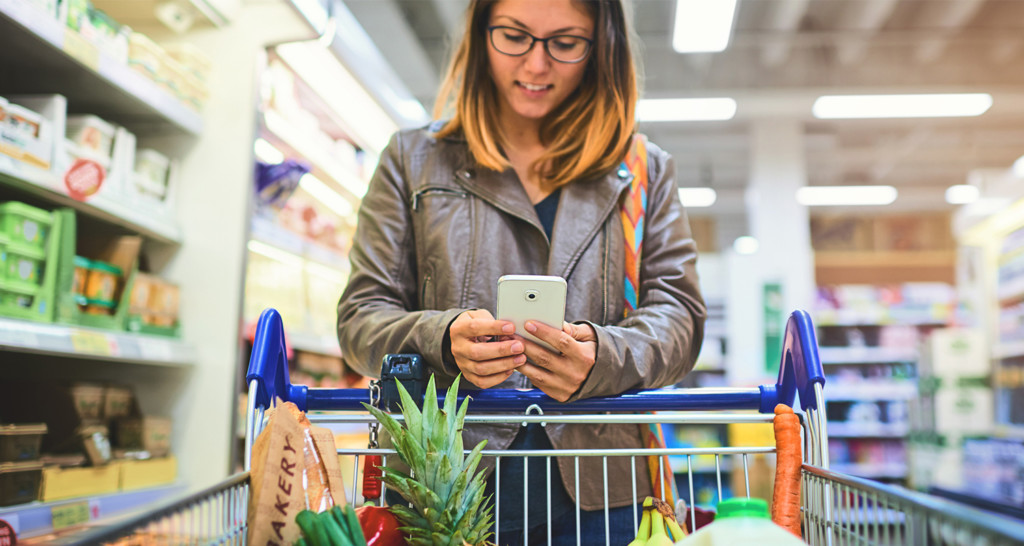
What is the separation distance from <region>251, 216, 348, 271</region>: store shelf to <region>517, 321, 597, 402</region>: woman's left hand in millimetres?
2174

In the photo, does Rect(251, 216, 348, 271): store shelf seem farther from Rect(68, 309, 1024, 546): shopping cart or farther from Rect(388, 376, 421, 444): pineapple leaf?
Rect(388, 376, 421, 444): pineapple leaf

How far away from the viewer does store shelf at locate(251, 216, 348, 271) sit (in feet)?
10.4

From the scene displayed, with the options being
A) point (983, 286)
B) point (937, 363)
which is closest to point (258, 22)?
point (937, 363)

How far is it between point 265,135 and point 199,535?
289 cm

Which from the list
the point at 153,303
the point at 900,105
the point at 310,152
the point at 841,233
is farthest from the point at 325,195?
the point at 841,233

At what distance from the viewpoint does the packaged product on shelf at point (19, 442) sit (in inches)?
72.2

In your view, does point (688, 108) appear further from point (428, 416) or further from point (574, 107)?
point (428, 416)

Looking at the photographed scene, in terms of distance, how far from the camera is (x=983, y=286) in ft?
26.4

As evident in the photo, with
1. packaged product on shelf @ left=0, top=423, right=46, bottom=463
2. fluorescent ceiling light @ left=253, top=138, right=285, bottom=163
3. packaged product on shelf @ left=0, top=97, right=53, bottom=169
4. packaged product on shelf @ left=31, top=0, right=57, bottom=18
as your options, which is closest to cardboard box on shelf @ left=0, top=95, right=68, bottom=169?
packaged product on shelf @ left=0, top=97, right=53, bottom=169

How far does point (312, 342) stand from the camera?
3.57 m

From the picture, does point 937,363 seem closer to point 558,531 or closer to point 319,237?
point 319,237

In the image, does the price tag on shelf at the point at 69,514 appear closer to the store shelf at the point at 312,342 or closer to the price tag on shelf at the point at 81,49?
the price tag on shelf at the point at 81,49

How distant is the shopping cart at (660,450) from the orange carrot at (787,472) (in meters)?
0.02

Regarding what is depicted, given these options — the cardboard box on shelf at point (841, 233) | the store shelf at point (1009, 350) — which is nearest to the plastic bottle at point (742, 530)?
the store shelf at point (1009, 350)
